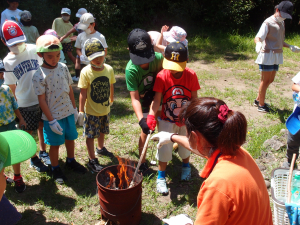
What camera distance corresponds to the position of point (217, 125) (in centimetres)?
150

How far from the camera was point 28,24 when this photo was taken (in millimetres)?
6016

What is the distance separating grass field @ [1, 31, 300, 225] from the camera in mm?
3059

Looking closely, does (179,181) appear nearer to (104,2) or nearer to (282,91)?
(282,91)

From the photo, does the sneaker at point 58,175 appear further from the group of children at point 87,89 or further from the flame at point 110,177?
the flame at point 110,177

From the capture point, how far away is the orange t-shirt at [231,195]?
1.42 m

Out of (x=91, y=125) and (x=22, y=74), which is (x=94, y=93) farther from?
(x=22, y=74)

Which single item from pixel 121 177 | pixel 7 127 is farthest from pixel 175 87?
pixel 7 127

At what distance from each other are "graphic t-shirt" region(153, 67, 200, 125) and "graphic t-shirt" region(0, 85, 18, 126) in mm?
1591

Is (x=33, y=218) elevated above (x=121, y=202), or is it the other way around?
(x=121, y=202)

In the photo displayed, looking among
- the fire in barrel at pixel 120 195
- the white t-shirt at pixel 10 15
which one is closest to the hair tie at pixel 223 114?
the fire in barrel at pixel 120 195

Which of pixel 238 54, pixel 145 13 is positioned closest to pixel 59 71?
pixel 238 54

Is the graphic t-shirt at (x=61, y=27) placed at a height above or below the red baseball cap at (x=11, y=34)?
below

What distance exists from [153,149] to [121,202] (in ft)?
4.44

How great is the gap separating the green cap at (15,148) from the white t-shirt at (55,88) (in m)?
1.30
